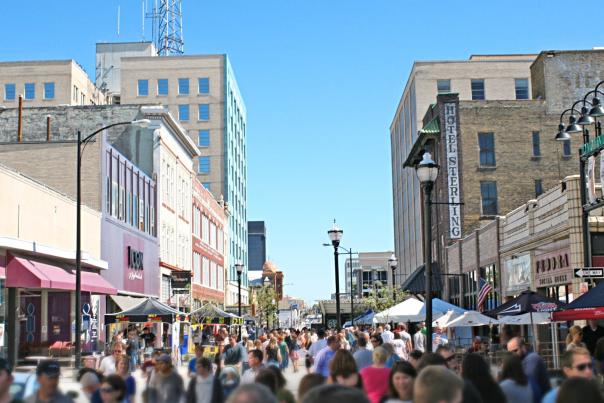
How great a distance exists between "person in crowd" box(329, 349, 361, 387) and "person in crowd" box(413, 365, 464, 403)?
3.30 metres

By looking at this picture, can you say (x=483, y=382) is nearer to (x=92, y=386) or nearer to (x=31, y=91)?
(x=92, y=386)

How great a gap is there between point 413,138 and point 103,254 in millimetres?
38354

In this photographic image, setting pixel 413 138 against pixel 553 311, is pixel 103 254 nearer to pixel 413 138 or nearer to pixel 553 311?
pixel 553 311

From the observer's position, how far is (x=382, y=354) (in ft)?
34.6

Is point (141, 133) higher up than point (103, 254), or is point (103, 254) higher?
point (141, 133)

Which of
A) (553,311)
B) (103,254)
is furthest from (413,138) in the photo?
(553,311)

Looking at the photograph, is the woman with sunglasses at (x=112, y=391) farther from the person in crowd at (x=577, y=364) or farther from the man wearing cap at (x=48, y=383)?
the person in crowd at (x=577, y=364)

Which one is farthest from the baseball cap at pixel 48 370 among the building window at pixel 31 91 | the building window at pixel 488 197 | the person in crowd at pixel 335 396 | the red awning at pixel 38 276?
the building window at pixel 31 91

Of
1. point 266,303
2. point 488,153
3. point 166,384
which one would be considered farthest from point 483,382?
point 266,303

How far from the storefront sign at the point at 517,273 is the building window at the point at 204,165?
201 ft

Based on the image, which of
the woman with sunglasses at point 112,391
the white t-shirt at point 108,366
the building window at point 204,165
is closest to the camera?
the woman with sunglasses at point 112,391

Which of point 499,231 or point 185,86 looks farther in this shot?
point 185,86

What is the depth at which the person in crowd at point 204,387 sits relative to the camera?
10398 millimetres

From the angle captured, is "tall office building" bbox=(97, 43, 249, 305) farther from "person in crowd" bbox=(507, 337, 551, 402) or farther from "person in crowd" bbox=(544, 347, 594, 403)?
"person in crowd" bbox=(544, 347, 594, 403)
